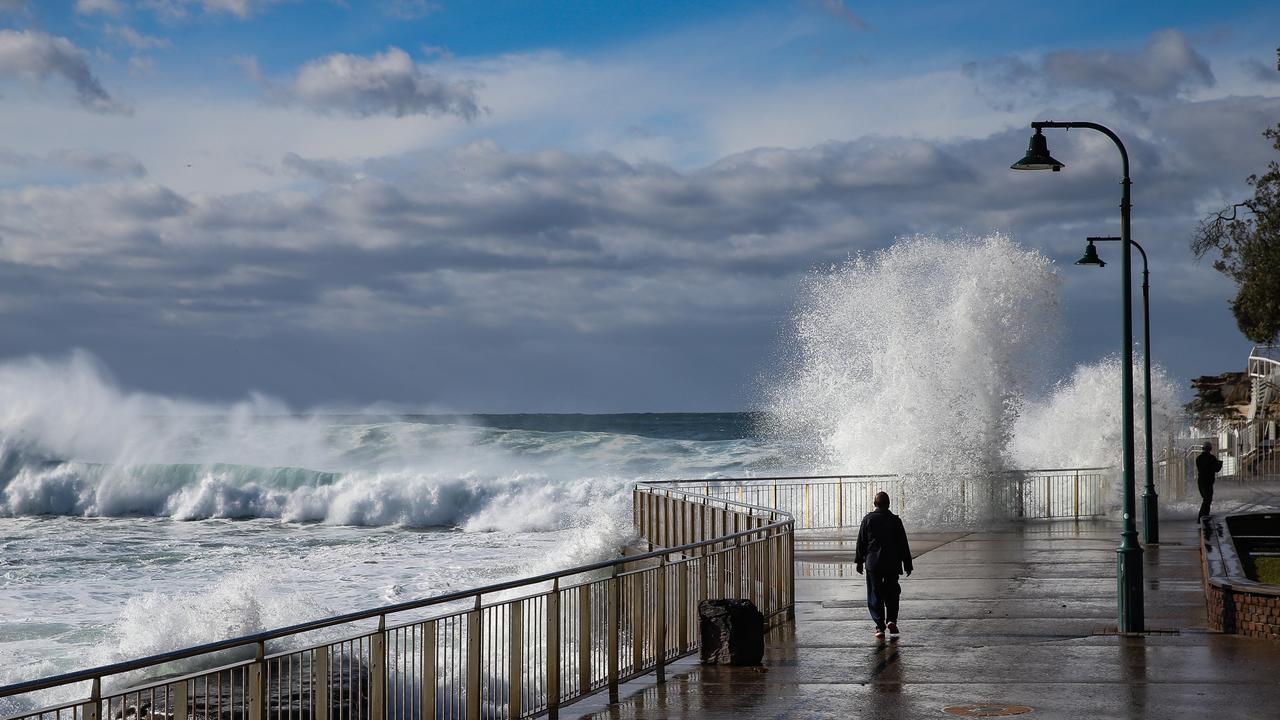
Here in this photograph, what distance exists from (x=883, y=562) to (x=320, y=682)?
26.2 ft

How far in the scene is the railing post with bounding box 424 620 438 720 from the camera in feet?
27.3

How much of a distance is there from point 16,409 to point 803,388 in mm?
42102

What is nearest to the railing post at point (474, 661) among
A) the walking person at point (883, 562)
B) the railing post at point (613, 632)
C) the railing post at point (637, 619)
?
the railing post at point (613, 632)

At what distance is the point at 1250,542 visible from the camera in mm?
22078

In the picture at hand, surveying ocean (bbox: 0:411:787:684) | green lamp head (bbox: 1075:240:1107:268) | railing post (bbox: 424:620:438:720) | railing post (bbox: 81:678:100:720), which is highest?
green lamp head (bbox: 1075:240:1107:268)

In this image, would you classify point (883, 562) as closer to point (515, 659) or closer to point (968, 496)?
point (515, 659)

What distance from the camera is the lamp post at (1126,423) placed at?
13.8 m

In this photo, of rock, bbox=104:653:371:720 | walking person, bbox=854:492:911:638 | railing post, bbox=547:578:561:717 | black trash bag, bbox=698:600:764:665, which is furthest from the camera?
walking person, bbox=854:492:911:638

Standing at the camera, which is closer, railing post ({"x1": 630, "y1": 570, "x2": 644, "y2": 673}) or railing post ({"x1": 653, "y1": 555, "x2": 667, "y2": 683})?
railing post ({"x1": 630, "y1": 570, "x2": 644, "y2": 673})

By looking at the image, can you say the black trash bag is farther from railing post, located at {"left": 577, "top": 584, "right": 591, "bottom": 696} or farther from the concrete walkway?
railing post, located at {"left": 577, "top": 584, "right": 591, "bottom": 696}

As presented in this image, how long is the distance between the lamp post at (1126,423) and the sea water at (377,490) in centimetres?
1169

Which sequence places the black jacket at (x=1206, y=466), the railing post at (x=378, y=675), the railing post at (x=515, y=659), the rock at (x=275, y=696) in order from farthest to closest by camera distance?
the black jacket at (x=1206, y=466) < the railing post at (x=515, y=659) < the railing post at (x=378, y=675) < the rock at (x=275, y=696)

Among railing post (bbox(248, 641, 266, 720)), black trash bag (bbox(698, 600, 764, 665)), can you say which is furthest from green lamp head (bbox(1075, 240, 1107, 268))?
railing post (bbox(248, 641, 266, 720))

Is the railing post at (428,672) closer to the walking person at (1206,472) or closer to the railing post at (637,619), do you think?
the railing post at (637,619)
